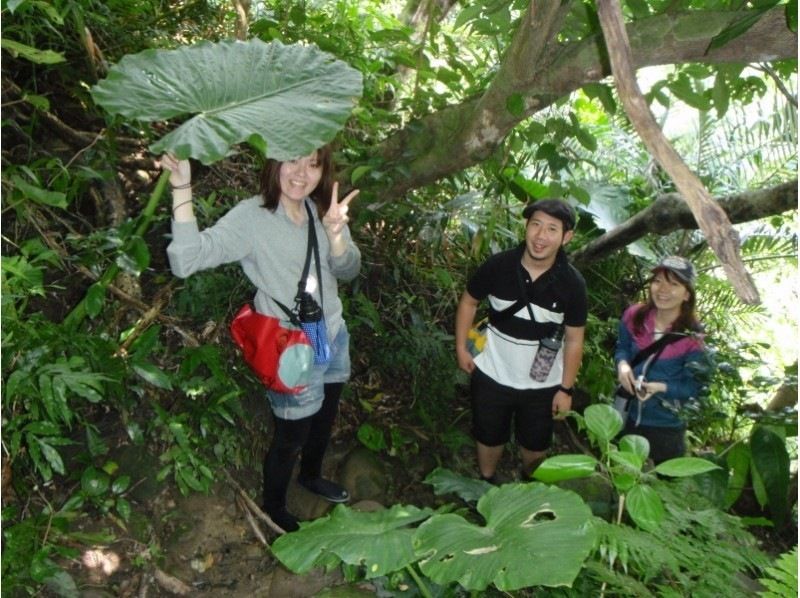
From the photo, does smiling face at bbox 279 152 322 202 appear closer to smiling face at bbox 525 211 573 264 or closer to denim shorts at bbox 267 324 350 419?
denim shorts at bbox 267 324 350 419

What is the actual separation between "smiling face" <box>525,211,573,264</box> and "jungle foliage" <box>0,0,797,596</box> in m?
0.48

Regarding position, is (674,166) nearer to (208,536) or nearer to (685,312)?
(685,312)

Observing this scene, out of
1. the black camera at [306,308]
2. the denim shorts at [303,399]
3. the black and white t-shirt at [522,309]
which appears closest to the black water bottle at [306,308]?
the black camera at [306,308]

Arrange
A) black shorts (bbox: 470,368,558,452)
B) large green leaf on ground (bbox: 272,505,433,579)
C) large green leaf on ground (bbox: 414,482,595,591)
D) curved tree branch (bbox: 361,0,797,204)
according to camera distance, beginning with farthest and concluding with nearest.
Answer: black shorts (bbox: 470,368,558,452) < curved tree branch (bbox: 361,0,797,204) < large green leaf on ground (bbox: 272,505,433,579) < large green leaf on ground (bbox: 414,482,595,591)

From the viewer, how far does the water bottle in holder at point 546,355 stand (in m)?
3.15

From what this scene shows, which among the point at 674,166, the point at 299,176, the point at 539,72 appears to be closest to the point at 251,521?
the point at 299,176

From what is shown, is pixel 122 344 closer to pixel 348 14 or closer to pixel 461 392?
pixel 461 392

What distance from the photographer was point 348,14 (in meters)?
4.46

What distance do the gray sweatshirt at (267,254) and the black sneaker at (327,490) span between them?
0.88 meters

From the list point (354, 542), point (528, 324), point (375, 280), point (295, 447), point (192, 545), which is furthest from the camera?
point (375, 280)

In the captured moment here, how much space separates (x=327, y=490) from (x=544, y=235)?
157cm

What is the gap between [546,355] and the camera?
3.18 m

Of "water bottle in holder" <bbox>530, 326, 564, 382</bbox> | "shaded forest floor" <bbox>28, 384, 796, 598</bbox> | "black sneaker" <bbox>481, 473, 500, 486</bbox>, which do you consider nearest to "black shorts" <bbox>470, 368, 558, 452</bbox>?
"water bottle in holder" <bbox>530, 326, 564, 382</bbox>

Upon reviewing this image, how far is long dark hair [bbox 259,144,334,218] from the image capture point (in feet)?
8.33
